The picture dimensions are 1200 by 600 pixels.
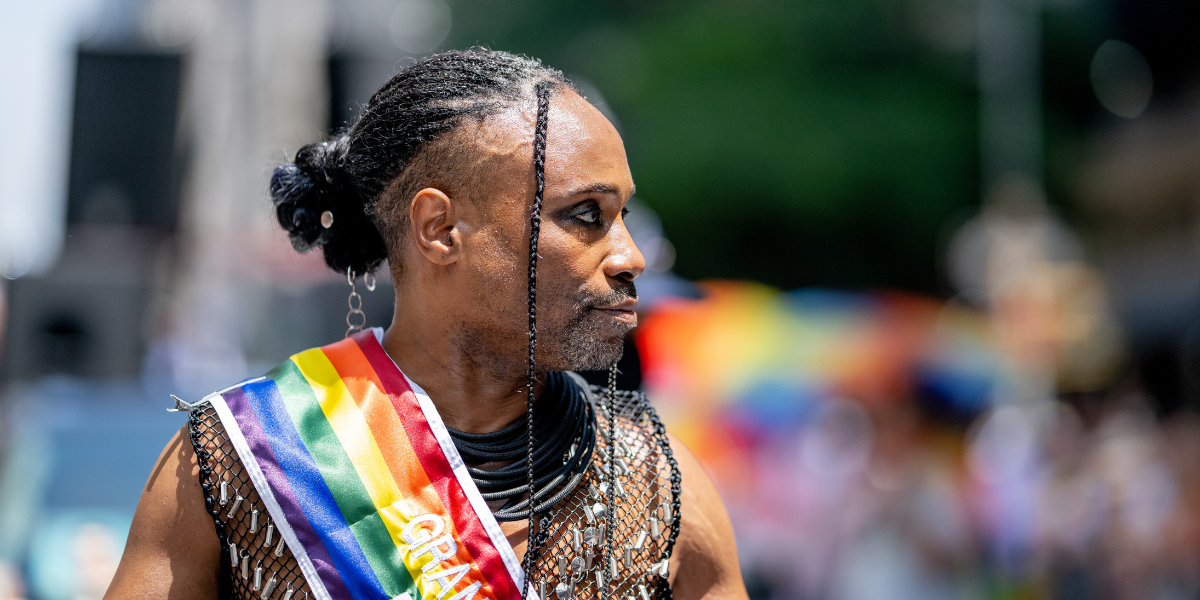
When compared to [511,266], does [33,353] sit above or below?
below

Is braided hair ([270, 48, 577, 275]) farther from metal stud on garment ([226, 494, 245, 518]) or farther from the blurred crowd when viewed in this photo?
the blurred crowd

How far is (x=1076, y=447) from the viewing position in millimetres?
9016

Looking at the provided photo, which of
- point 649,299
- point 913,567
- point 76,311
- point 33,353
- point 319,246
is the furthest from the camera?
point 76,311

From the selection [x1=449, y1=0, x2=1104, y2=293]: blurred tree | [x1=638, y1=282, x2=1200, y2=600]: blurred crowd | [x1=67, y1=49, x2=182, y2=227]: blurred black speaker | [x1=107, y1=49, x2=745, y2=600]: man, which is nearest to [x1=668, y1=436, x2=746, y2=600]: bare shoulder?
[x1=107, y1=49, x2=745, y2=600]: man

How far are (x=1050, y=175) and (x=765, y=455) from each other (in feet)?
35.7

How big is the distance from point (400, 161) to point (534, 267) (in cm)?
39

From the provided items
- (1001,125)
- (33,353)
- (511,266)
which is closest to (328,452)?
(511,266)

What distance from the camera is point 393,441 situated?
6.86 feet

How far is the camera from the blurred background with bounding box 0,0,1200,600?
657cm

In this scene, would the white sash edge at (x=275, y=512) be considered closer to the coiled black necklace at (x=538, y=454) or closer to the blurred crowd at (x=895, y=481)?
the coiled black necklace at (x=538, y=454)

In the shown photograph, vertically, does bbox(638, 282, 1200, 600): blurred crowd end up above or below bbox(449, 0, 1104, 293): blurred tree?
below

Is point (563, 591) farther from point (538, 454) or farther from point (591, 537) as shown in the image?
point (538, 454)

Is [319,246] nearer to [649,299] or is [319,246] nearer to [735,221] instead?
[649,299]

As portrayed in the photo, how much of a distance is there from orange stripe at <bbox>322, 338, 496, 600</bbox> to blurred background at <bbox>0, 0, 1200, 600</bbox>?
5.02ft
